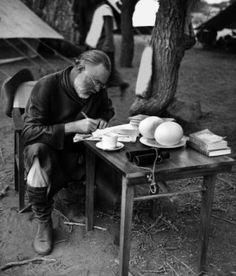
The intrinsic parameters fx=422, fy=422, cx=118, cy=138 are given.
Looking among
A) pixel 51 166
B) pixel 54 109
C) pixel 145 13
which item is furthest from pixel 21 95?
pixel 145 13

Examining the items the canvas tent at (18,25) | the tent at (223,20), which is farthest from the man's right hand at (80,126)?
the tent at (223,20)

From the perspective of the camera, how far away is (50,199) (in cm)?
258

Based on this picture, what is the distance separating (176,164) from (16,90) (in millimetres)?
1493

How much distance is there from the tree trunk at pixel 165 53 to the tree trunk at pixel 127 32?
3.54 meters

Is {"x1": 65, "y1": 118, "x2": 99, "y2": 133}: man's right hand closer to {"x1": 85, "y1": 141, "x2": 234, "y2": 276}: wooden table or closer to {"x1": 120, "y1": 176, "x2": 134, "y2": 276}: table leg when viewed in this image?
{"x1": 85, "y1": 141, "x2": 234, "y2": 276}: wooden table

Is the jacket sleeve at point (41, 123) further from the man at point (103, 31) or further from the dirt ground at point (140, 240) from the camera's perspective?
the man at point (103, 31)

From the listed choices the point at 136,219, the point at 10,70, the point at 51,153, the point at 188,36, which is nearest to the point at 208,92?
the point at 188,36

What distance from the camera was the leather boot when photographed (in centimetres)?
248

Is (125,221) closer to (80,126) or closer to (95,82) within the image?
(80,126)

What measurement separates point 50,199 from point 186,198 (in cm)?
122

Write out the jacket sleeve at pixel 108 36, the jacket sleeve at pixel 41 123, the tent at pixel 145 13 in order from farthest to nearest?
the jacket sleeve at pixel 108 36 < the tent at pixel 145 13 < the jacket sleeve at pixel 41 123

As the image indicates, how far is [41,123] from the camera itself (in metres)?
2.54

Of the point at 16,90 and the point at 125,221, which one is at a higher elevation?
the point at 16,90

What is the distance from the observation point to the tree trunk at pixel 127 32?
7789mm
